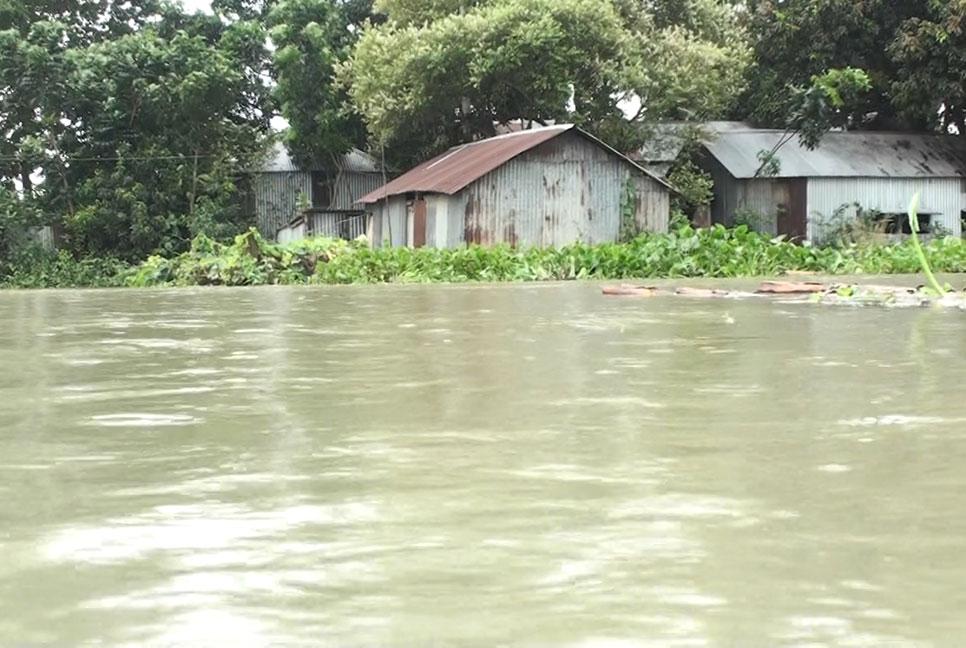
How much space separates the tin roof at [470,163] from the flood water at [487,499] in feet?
55.1

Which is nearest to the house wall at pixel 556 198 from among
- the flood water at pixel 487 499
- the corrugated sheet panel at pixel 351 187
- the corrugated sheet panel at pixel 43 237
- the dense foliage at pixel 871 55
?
the dense foliage at pixel 871 55

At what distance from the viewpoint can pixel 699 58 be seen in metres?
24.0

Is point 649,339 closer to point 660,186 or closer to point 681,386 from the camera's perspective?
point 681,386

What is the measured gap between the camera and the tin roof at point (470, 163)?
2092cm

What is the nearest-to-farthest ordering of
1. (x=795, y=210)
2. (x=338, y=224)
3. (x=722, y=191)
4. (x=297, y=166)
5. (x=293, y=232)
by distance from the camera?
(x=795, y=210)
(x=722, y=191)
(x=338, y=224)
(x=293, y=232)
(x=297, y=166)

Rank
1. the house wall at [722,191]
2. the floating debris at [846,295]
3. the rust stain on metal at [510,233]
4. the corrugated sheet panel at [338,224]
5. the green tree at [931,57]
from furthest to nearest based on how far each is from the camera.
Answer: the corrugated sheet panel at [338,224], the house wall at [722,191], the green tree at [931,57], the rust stain on metal at [510,233], the floating debris at [846,295]

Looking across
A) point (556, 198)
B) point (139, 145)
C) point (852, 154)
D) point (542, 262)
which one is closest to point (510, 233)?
point (556, 198)

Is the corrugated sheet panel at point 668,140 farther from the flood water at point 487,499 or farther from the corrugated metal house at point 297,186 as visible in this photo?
the flood water at point 487,499

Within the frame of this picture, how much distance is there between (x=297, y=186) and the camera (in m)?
30.8

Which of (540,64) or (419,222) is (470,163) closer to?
(419,222)

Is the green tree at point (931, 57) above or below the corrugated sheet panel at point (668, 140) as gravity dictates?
above

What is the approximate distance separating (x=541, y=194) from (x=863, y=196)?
863 cm

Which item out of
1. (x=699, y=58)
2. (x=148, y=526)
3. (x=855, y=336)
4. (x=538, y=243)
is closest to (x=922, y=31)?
(x=699, y=58)

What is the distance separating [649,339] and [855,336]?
0.90m
